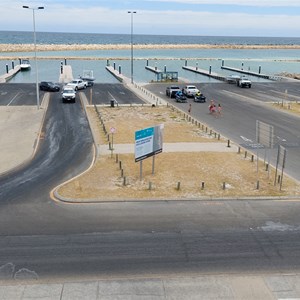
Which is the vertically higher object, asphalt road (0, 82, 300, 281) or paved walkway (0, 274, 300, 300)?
paved walkway (0, 274, 300, 300)

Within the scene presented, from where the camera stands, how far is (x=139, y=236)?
14.1m

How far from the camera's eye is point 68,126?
3328 centimetres

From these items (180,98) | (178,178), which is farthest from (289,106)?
(178,178)

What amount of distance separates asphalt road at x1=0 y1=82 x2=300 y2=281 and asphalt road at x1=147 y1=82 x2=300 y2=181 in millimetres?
6944

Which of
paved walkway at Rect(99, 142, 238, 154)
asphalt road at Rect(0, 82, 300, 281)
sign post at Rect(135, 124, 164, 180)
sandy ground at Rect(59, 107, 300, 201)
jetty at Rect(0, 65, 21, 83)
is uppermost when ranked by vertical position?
sign post at Rect(135, 124, 164, 180)

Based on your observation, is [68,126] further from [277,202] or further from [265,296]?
[265,296]

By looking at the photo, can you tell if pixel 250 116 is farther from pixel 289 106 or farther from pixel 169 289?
pixel 169 289

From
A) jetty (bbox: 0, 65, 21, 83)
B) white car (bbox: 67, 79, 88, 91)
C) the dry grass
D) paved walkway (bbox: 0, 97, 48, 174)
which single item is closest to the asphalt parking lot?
white car (bbox: 67, 79, 88, 91)

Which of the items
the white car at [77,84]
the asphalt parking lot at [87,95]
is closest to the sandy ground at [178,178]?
the asphalt parking lot at [87,95]

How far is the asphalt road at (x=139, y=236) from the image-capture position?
12.1 m

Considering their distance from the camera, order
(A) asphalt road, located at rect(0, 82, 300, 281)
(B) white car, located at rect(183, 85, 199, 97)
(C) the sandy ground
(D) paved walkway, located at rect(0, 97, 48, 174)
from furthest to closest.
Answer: (B) white car, located at rect(183, 85, 199, 97)
(D) paved walkway, located at rect(0, 97, 48, 174)
(C) the sandy ground
(A) asphalt road, located at rect(0, 82, 300, 281)

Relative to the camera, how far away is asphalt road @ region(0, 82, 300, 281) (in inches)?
477

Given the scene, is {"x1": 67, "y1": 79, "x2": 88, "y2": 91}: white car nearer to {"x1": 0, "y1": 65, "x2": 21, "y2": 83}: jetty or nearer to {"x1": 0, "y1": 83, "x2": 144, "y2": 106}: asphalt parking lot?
{"x1": 0, "y1": 83, "x2": 144, "y2": 106}: asphalt parking lot

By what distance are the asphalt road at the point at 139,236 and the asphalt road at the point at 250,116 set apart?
273 inches
